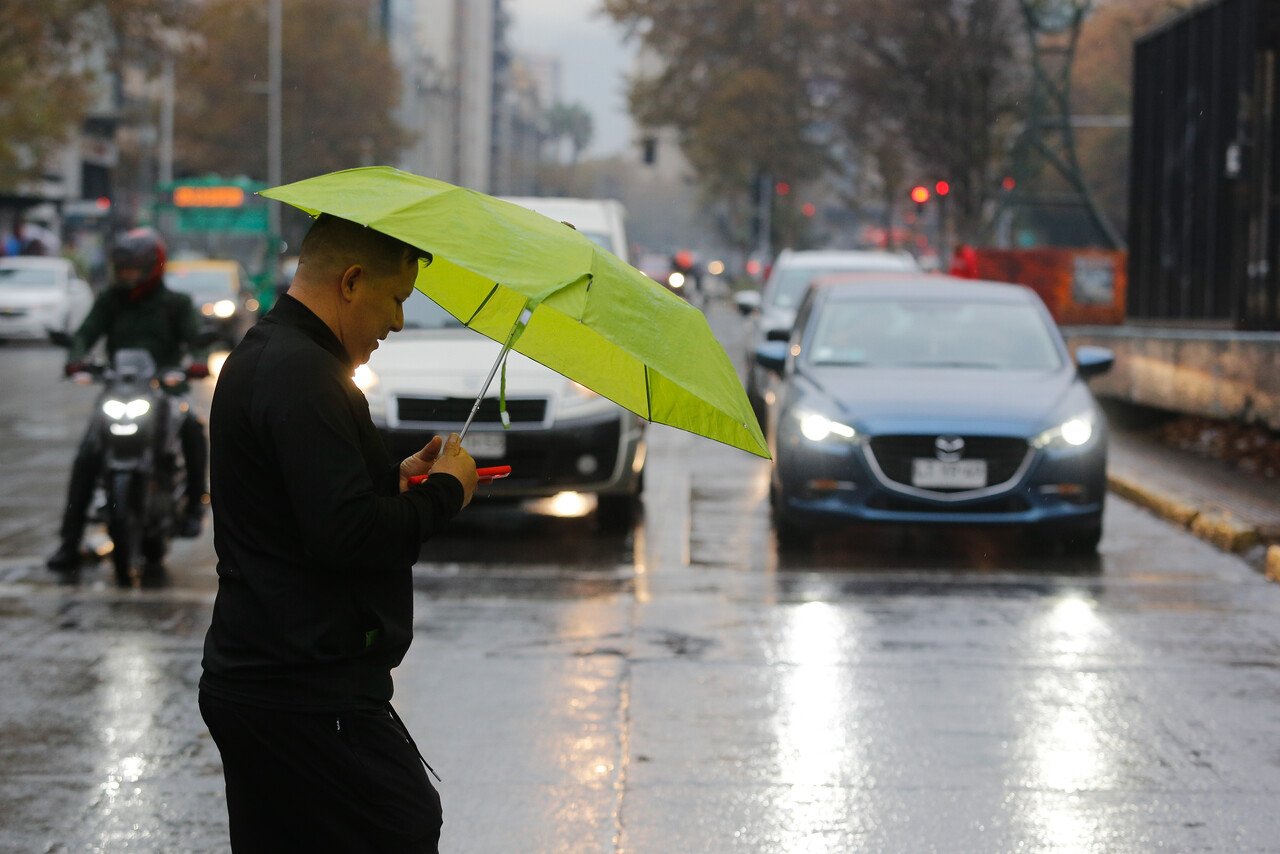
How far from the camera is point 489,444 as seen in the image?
10961 millimetres

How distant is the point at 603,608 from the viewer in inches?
356

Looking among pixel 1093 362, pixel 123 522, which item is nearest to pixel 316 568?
pixel 123 522

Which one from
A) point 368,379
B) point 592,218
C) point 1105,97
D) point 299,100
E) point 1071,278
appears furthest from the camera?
point 299,100

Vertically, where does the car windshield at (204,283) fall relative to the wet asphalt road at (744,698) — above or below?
above

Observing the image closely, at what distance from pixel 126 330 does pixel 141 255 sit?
18.7 inches

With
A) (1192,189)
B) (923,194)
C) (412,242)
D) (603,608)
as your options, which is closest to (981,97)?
(923,194)

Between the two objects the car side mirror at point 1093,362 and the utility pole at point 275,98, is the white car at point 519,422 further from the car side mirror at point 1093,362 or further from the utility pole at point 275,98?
the utility pole at point 275,98

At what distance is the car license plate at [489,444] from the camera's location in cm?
1091

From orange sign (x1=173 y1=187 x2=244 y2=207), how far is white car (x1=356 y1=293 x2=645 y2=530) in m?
30.7

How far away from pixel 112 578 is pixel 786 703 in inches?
163

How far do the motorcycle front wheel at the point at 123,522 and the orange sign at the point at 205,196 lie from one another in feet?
105

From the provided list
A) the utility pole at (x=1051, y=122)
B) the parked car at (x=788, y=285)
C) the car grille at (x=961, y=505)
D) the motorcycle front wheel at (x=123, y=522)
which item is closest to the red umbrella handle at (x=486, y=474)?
the motorcycle front wheel at (x=123, y=522)

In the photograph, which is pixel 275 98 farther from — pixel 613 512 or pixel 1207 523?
pixel 1207 523

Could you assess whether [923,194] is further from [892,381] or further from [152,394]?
[152,394]
